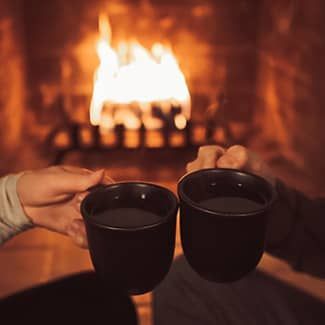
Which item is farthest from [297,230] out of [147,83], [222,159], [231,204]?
[147,83]

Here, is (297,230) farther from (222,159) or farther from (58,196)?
(58,196)

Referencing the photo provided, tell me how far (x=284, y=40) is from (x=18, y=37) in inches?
38.7

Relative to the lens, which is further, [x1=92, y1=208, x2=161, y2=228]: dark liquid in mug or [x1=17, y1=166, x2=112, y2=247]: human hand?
[x1=17, y1=166, x2=112, y2=247]: human hand

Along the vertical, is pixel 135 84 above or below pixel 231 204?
below

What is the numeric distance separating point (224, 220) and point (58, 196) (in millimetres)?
355

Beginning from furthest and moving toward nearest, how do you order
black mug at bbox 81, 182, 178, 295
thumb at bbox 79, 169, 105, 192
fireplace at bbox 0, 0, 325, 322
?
fireplace at bbox 0, 0, 325, 322, thumb at bbox 79, 169, 105, 192, black mug at bbox 81, 182, 178, 295

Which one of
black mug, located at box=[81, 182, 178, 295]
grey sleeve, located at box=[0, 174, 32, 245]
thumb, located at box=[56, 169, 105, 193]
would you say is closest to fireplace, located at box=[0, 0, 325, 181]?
grey sleeve, located at box=[0, 174, 32, 245]

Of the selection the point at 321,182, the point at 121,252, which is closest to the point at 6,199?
the point at 121,252

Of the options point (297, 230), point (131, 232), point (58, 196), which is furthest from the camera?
point (297, 230)

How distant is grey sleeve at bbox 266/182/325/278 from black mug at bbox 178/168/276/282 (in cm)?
30

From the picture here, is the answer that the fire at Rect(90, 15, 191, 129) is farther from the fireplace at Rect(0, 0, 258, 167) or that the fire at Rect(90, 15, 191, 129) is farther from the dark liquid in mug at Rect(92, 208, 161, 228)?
the dark liquid in mug at Rect(92, 208, 161, 228)

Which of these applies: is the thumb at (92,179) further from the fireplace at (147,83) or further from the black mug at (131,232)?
the fireplace at (147,83)

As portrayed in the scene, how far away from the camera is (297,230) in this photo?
97 cm

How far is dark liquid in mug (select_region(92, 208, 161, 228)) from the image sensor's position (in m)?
0.60
